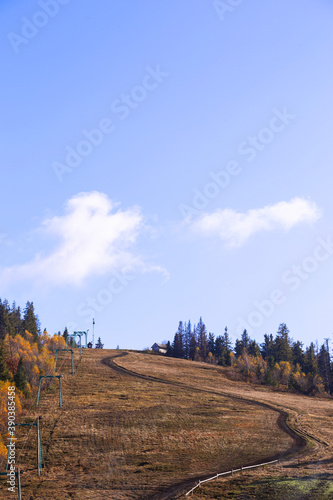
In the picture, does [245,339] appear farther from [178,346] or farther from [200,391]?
[200,391]

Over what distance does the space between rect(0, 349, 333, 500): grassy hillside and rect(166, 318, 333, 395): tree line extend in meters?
14.4

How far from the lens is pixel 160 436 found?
5662 centimetres

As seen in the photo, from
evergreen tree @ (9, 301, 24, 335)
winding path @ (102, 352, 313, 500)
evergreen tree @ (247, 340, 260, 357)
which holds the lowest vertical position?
winding path @ (102, 352, 313, 500)

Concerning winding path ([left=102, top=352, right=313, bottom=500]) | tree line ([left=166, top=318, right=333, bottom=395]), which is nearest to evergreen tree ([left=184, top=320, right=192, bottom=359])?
tree line ([left=166, top=318, right=333, bottom=395])

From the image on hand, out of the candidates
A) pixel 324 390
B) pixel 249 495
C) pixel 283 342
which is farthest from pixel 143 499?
pixel 283 342

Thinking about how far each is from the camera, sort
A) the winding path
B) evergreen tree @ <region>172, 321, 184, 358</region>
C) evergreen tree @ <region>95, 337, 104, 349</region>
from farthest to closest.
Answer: evergreen tree @ <region>95, 337, 104, 349</region> → evergreen tree @ <region>172, 321, 184, 358</region> → the winding path

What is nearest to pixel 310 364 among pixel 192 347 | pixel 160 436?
pixel 192 347

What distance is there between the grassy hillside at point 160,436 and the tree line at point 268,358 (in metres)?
14.4

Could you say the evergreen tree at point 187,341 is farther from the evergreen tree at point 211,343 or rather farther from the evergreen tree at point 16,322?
the evergreen tree at point 16,322

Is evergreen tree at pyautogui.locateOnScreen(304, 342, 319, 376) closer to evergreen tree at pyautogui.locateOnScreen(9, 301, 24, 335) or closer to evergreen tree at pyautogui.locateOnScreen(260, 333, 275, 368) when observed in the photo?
evergreen tree at pyautogui.locateOnScreen(260, 333, 275, 368)

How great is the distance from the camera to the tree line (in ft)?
356

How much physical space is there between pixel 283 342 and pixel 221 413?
77.2 m

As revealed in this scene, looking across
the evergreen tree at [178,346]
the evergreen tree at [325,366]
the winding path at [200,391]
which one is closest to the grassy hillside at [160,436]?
the winding path at [200,391]

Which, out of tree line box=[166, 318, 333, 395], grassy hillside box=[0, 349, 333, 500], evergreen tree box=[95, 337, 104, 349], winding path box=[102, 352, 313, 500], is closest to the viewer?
winding path box=[102, 352, 313, 500]
